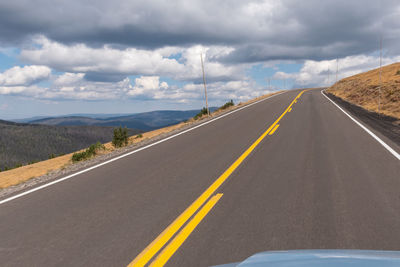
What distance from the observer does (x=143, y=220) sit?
445 cm

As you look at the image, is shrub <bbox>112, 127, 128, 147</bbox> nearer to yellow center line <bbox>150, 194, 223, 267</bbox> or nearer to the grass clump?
the grass clump

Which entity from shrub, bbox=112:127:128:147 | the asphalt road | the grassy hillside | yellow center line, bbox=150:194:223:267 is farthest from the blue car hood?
the grassy hillside

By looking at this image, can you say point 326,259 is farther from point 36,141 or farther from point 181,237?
point 36,141

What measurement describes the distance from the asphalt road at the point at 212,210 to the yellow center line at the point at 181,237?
0.05 feet

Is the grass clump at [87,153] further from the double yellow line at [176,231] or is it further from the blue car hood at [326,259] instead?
the blue car hood at [326,259]

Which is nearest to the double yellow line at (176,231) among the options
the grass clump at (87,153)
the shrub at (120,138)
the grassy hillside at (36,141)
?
the grass clump at (87,153)

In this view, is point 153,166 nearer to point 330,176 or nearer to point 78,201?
point 78,201

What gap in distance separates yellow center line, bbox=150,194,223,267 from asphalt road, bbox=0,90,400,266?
16mm

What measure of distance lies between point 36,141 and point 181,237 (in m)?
168

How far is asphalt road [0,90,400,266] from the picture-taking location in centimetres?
357

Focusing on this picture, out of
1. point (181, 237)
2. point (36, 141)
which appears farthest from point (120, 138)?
point (36, 141)

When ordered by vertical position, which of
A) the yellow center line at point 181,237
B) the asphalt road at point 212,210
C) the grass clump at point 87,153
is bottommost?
the grass clump at point 87,153

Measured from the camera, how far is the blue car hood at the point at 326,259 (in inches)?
74.8

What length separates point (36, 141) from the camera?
151m
